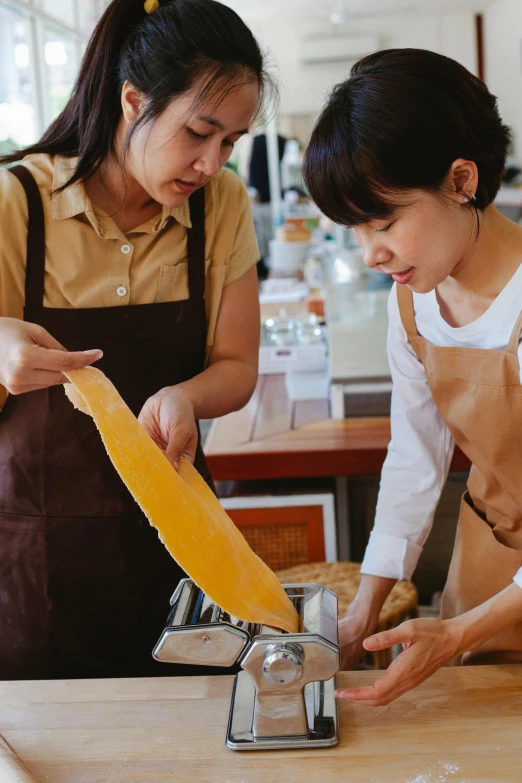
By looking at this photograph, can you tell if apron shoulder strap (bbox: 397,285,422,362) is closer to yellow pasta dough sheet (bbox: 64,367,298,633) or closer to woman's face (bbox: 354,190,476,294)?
woman's face (bbox: 354,190,476,294)

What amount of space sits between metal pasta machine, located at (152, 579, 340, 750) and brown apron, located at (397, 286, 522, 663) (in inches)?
14.6

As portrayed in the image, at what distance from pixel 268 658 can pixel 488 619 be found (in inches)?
12.2

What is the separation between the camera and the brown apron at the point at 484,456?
129 centimetres

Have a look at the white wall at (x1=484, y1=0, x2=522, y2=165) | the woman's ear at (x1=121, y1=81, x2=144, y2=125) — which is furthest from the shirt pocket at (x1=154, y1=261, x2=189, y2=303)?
the white wall at (x1=484, y1=0, x2=522, y2=165)

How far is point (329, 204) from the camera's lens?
1.20 metres

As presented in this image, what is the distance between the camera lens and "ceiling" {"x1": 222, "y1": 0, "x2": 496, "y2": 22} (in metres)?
10.5

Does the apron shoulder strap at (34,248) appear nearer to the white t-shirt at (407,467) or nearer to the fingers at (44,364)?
the fingers at (44,364)

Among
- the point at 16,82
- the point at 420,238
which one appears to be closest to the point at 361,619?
the point at 420,238

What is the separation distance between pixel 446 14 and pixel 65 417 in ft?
39.7

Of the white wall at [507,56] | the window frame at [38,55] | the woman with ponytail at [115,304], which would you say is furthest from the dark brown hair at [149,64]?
the white wall at [507,56]

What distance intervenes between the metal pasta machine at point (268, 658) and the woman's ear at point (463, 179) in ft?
1.93

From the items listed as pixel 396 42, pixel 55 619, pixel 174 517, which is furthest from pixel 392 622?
pixel 396 42

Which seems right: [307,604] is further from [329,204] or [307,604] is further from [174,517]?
[329,204]

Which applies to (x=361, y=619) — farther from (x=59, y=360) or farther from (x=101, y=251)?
(x=101, y=251)
